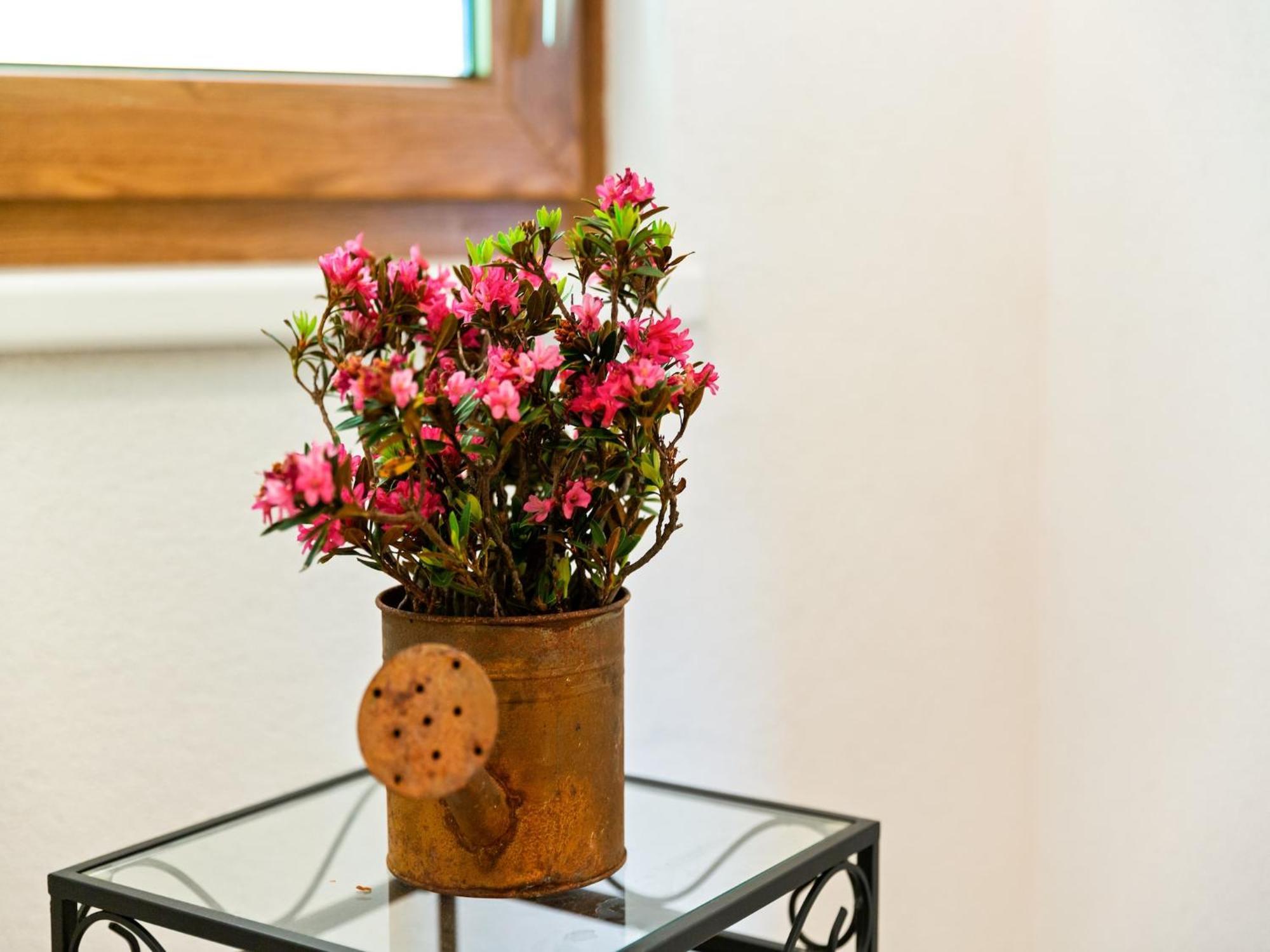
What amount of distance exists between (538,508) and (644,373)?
0.09 metres

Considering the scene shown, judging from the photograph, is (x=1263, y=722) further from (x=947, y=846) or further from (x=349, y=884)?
(x=349, y=884)

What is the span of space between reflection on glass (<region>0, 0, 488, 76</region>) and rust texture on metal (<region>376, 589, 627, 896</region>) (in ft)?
1.93

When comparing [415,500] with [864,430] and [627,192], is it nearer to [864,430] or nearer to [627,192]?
[627,192]

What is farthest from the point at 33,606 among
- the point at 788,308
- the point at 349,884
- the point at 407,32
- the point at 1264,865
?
the point at 1264,865

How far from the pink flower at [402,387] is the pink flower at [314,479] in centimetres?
4

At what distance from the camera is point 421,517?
68 centimetres

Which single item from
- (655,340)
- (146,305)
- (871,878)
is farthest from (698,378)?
(146,305)

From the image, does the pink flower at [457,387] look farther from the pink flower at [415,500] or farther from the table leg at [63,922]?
the table leg at [63,922]

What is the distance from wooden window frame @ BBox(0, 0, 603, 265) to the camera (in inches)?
41.4

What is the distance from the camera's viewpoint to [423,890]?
79 centimetres

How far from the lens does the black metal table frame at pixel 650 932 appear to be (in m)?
0.74

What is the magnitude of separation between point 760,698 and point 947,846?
28 centimetres

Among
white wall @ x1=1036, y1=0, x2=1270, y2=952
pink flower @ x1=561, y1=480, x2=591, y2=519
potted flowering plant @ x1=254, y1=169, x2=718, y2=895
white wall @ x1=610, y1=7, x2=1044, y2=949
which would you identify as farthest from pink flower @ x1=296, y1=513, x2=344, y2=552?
white wall @ x1=1036, y1=0, x2=1270, y2=952

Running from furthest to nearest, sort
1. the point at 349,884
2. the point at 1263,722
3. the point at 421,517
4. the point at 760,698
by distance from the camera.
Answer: the point at 760,698 → the point at 1263,722 → the point at 349,884 → the point at 421,517
